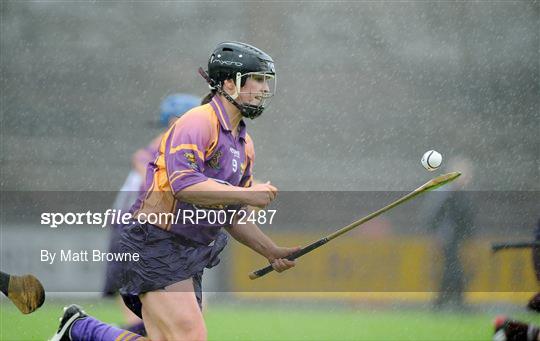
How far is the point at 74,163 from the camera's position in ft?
29.3

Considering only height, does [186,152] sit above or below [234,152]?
below

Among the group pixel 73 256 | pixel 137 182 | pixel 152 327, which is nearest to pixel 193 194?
pixel 152 327

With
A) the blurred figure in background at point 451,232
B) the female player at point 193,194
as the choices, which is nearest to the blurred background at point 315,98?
the blurred figure in background at point 451,232

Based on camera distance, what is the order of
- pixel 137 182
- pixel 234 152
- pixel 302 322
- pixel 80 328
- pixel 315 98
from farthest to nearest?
pixel 315 98, pixel 302 322, pixel 137 182, pixel 80 328, pixel 234 152

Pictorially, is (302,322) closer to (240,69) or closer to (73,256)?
(73,256)

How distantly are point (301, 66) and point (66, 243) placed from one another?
10.5 feet

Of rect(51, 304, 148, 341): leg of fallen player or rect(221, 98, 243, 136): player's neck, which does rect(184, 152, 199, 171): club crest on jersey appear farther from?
rect(51, 304, 148, 341): leg of fallen player

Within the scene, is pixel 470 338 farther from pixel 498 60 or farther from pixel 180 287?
pixel 498 60

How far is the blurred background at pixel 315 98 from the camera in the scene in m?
8.67

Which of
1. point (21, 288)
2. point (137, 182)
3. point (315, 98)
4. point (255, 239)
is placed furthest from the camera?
point (315, 98)

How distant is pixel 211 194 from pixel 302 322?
11.1 feet

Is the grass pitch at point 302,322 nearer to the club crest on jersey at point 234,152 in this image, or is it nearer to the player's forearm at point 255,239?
the player's forearm at point 255,239

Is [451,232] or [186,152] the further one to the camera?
[451,232]

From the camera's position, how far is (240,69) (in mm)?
3852
